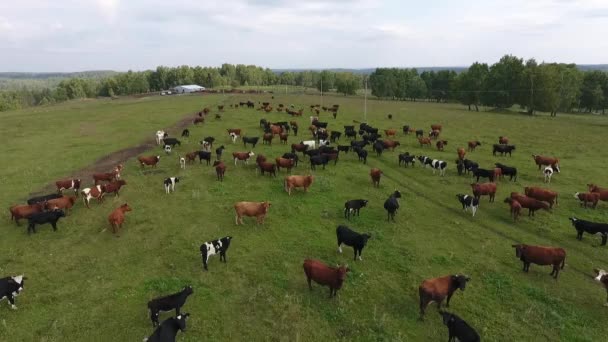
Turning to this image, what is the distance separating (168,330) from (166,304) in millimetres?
1476

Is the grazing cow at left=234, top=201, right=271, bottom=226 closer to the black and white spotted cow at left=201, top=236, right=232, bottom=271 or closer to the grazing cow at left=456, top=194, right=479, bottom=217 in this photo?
the black and white spotted cow at left=201, top=236, right=232, bottom=271

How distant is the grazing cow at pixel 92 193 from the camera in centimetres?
2069

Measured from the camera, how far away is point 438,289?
40.4 ft

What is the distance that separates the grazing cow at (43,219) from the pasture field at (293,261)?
514 mm

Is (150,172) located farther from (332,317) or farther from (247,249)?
(332,317)

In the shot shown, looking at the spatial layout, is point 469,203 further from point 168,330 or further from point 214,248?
point 168,330

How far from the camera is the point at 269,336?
1128 centimetres

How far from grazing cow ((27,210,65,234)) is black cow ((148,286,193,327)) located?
9508mm

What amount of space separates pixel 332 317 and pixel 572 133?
4831 cm

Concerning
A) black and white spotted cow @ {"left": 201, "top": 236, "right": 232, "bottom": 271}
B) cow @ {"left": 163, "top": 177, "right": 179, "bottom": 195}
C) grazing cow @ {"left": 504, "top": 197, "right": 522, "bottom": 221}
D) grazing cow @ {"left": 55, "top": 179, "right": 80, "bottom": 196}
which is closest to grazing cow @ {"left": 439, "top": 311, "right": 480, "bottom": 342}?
black and white spotted cow @ {"left": 201, "top": 236, "right": 232, "bottom": 271}

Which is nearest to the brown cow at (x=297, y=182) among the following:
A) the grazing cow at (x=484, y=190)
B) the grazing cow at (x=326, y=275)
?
the grazing cow at (x=326, y=275)

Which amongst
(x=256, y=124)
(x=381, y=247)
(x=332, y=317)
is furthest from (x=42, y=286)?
(x=256, y=124)

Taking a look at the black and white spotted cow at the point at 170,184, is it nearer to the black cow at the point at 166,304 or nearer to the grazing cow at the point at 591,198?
the black cow at the point at 166,304

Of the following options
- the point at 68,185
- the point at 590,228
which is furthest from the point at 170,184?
the point at 590,228
